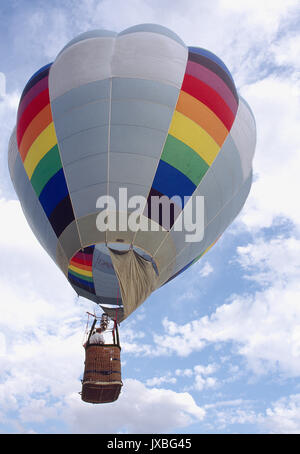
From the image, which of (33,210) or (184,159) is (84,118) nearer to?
(184,159)

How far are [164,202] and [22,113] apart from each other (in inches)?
141

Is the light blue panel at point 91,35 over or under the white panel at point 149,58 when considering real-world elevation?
over

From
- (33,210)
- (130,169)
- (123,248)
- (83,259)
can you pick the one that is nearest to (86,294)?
(83,259)

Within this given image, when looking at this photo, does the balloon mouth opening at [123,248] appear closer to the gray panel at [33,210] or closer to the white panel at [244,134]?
the gray panel at [33,210]

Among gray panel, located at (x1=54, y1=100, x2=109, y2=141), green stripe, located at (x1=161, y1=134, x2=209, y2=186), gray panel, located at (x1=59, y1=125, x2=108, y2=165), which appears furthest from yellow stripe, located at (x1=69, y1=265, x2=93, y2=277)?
green stripe, located at (x1=161, y1=134, x2=209, y2=186)

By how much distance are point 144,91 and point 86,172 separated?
6.00 ft

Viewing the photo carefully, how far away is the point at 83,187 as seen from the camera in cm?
752

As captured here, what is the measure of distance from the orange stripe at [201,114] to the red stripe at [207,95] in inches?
3.7

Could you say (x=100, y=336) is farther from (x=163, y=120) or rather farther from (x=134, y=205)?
(x=163, y=120)

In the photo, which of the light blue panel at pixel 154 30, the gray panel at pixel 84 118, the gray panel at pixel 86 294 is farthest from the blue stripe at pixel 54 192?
the light blue panel at pixel 154 30

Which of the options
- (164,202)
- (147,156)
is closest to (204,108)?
(147,156)

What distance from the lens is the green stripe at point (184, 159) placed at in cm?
765

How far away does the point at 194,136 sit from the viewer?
7840 millimetres

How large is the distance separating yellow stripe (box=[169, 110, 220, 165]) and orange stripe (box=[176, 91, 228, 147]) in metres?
0.09
